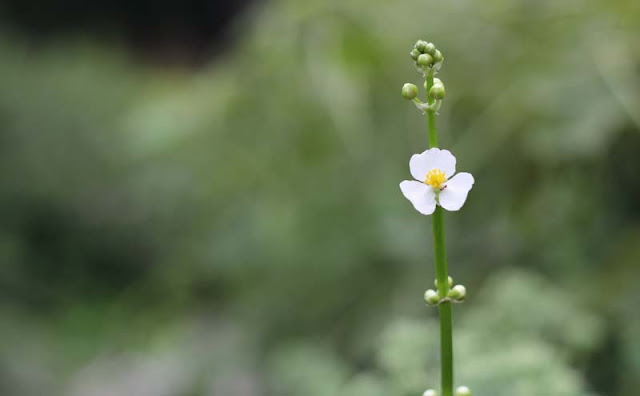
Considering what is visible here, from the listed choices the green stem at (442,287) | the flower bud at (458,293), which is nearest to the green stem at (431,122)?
the green stem at (442,287)

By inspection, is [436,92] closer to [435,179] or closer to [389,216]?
[435,179]

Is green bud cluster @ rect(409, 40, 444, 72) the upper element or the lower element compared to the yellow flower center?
upper

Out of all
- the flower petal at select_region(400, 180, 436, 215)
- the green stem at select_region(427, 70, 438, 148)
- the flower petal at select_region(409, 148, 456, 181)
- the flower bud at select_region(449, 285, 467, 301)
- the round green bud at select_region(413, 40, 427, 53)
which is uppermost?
the round green bud at select_region(413, 40, 427, 53)

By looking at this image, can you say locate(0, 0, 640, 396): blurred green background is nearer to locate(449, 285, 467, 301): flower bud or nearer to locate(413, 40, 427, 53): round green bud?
locate(449, 285, 467, 301): flower bud

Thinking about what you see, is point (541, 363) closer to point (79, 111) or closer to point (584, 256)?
point (584, 256)

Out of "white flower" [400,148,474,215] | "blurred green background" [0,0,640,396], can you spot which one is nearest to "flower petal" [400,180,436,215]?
"white flower" [400,148,474,215]

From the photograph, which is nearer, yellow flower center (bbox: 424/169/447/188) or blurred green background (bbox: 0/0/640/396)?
yellow flower center (bbox: 424/169/447/188)

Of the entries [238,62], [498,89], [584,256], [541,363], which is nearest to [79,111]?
[238,62]
